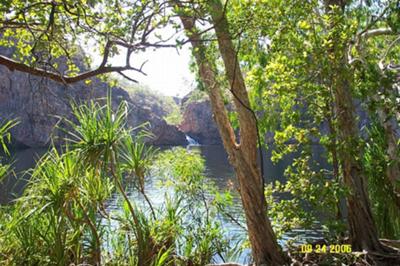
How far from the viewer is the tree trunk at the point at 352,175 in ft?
14.0

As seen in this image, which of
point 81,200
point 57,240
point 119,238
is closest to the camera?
point 57,240

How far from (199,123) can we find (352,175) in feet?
219

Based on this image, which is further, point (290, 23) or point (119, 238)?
point (119, 238)

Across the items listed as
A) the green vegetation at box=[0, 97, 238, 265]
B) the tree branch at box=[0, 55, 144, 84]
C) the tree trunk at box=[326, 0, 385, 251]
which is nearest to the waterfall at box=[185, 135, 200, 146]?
the green vegetation at box=[0, 97, 238, 265]

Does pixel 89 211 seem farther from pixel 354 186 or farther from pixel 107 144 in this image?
pixel 354 186

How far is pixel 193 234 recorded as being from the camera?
556 centimetres

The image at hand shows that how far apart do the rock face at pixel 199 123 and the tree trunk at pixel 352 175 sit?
64561 mm

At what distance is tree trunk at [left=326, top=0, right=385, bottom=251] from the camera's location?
14.0ft

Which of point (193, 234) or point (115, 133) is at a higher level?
point (115, 133)

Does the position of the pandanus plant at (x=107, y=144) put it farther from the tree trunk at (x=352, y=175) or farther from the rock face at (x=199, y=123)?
the rock face at (x=199, y=123)

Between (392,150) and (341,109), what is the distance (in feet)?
3.69

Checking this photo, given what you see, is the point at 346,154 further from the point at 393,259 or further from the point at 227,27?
the point at 227,27

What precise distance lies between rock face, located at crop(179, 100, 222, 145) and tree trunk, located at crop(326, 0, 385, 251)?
6456 cm

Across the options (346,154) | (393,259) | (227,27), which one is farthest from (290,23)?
(393,259)
